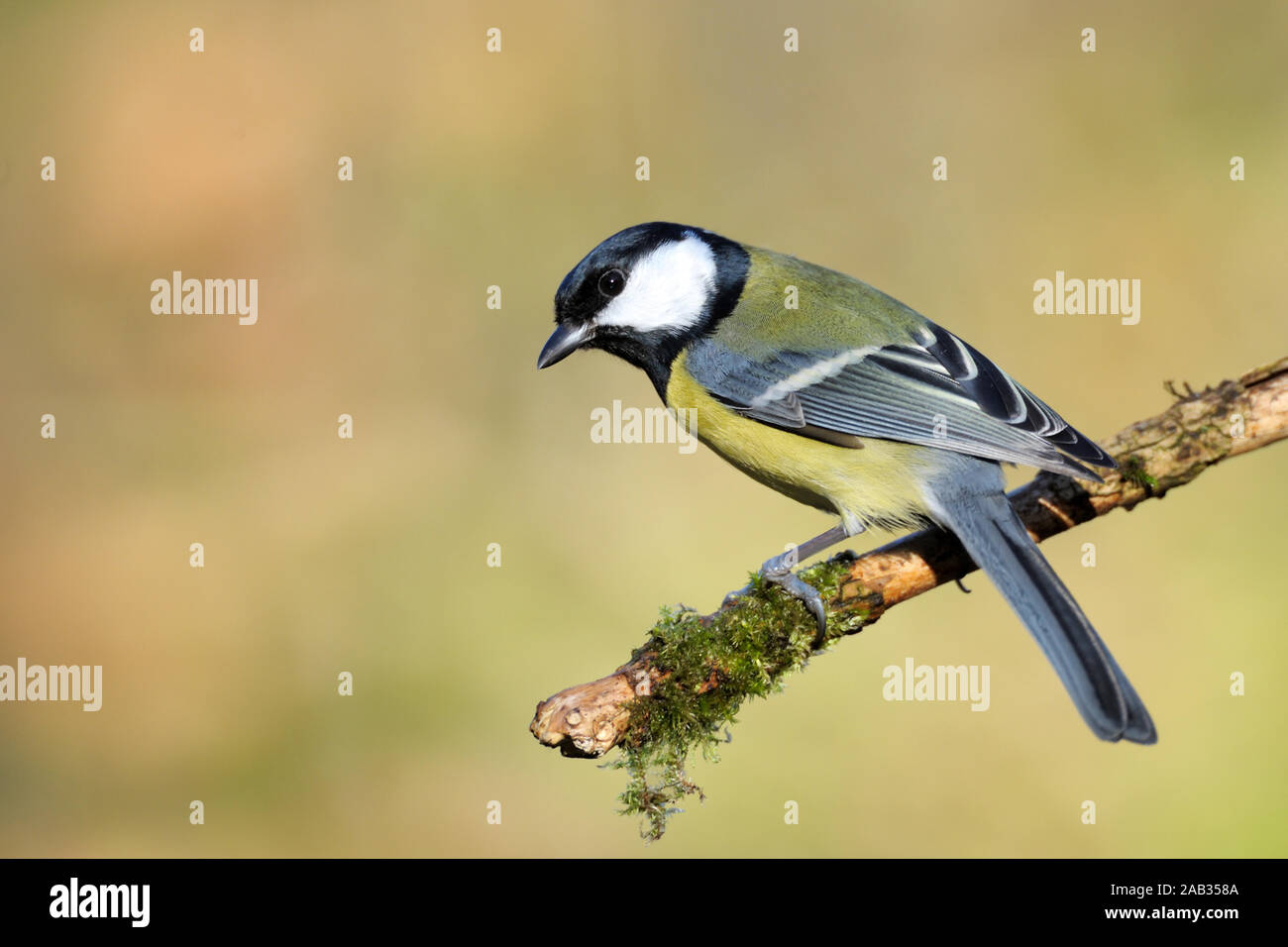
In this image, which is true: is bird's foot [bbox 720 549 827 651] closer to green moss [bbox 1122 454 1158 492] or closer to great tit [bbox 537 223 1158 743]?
great tit [bbox 537 223 1158 743]

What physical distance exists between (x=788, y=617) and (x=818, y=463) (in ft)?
1.85

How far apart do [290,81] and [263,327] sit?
1.49 meters

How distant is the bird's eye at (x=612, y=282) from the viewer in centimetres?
349

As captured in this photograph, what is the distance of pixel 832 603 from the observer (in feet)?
9.68

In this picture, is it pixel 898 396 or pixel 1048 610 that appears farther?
pixel 898 396

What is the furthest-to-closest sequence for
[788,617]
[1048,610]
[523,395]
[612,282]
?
[523,395]
[612,282]
[788,617]
[1048,610]

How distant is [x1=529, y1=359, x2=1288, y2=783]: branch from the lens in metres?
2.62

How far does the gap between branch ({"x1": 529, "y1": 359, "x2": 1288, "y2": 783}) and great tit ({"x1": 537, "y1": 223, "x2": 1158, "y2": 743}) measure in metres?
0.11

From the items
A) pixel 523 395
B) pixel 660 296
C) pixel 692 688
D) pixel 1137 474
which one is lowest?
pixel 692 688

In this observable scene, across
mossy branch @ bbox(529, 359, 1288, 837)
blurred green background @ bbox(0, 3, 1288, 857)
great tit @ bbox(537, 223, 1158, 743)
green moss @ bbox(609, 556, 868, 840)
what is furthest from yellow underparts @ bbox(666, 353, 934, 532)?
blurred green background @ bbox(0, 3, 1288, 857)

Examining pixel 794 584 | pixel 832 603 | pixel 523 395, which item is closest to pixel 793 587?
pixel 794 584

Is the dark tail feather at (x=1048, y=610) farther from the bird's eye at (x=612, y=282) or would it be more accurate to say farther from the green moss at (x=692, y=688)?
the bird's eye at (x=612, y=282)

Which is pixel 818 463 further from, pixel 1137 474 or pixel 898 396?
pixel 1137 474

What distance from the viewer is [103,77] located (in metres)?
6.18
